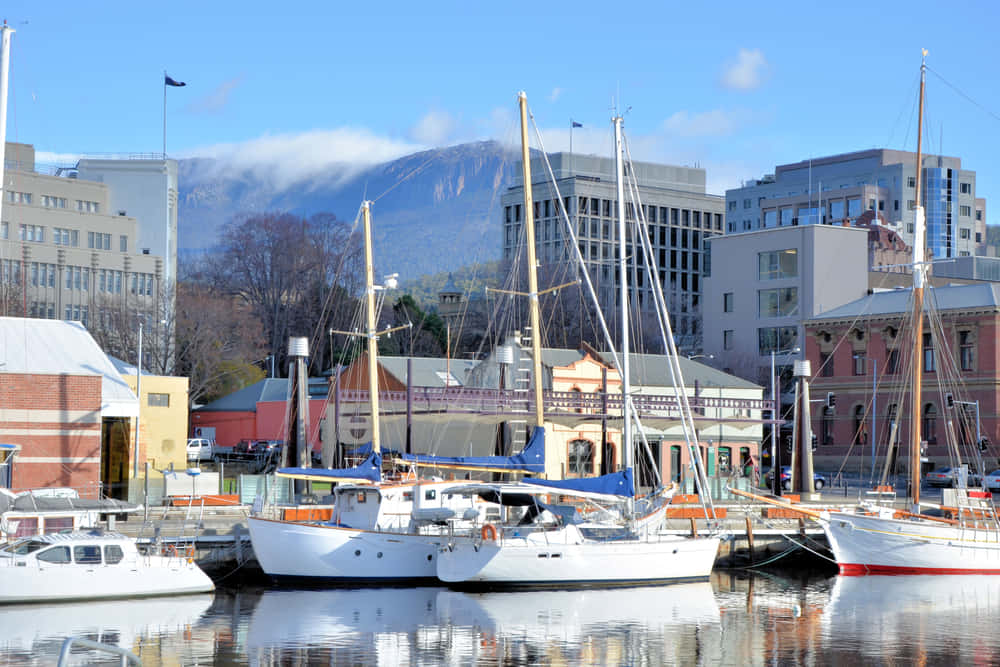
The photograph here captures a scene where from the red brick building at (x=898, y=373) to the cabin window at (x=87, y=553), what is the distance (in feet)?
196

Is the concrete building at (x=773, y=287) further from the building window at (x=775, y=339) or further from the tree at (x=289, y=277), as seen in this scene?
the tree at (x=289, y=277)

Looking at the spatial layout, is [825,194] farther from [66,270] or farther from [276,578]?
[276,578]

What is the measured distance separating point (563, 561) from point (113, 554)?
13763mm

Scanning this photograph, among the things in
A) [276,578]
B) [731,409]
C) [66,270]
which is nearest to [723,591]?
[276,578]

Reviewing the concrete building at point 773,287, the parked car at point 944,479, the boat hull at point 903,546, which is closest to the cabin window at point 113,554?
the boat hull at point 903,546

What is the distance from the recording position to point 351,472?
46688 millimetres

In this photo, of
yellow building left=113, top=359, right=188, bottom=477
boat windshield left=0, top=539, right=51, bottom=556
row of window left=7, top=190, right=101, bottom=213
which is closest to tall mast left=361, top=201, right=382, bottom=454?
boat windshield left=0, top=539, right=51, bottom=556

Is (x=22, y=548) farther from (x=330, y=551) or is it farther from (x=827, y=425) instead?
(x=827, y=425)

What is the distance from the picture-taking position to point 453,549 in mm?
43312

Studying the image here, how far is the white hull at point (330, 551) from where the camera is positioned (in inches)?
1714

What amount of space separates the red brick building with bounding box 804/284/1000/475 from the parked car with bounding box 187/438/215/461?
41.1 m

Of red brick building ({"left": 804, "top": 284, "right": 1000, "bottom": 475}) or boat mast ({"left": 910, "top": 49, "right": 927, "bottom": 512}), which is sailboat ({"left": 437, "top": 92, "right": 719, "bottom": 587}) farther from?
red brick building ({"left": 804, "top": 284, "right": 1000, "bottom": 475})

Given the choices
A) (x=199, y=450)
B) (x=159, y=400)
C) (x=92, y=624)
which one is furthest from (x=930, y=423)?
(x=92, y=624)

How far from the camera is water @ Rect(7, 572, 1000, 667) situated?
3198 cm
